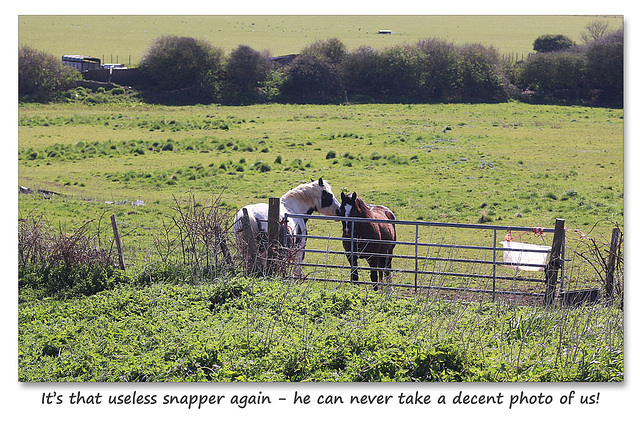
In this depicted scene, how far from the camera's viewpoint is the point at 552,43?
44219mm

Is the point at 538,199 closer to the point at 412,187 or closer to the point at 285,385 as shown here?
the point at 412,187

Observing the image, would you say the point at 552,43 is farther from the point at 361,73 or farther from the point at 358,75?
the point at 358,75

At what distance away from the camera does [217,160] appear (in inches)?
1021

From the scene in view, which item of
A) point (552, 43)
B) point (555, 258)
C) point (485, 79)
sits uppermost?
point (552, 43)

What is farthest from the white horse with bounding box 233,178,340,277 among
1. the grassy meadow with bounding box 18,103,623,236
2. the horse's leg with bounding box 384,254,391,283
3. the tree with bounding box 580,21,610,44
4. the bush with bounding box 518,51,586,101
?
the bush with bounding box 518,51,586,101

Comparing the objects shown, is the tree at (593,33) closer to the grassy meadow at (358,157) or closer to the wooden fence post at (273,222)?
the grassy meadow at (358,157)

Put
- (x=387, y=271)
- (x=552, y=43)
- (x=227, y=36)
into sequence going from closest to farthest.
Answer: (x=387, y=271) < (x=227, y=36) < (x=552, y=43)

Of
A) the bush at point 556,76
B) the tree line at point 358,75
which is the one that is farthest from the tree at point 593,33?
the tree line at point 358,75

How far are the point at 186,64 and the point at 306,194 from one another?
38.2 m

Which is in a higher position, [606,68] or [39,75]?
[606,68]

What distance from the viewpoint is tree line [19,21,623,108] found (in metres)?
41.9

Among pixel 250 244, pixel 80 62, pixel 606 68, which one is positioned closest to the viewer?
pixel 250 244

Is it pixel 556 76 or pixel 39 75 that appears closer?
pixel 556 76

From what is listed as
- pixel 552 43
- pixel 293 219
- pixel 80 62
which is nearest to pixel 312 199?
pixel 293 219
